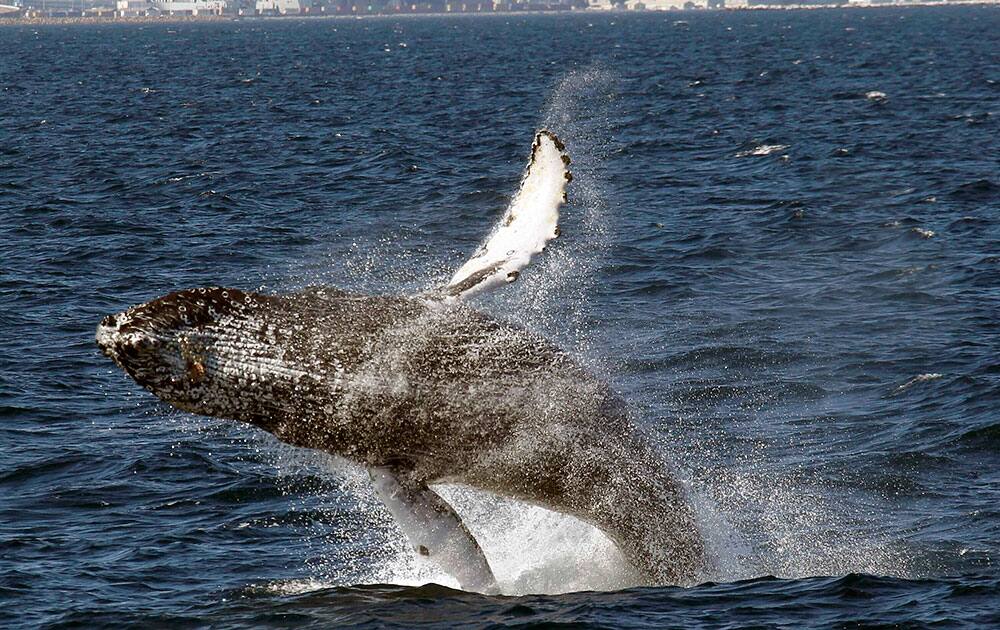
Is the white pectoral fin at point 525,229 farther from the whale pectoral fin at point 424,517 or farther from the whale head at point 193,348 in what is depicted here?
the whale head at point 193,348

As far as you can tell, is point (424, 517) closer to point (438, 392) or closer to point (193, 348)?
point (438, 392)

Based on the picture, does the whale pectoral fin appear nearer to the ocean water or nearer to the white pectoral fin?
the ocean water

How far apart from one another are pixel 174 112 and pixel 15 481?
180 feet

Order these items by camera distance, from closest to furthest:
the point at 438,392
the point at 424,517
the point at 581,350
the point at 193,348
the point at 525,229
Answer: the point at 193,348, the point at 438,392, the point at 424,517, the point at 525,229, the point at 581,350

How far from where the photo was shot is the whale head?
11.0m

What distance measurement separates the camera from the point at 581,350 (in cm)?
2344

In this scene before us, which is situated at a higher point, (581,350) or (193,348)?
(193,348)

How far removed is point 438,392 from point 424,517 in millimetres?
1153

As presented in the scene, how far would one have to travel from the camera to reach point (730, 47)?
449 feet

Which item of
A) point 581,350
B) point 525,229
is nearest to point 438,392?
point 525,229

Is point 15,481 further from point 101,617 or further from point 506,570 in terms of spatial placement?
point 506,570

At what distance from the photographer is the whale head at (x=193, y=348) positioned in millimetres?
11000

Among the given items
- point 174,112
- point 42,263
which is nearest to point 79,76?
point 174,112

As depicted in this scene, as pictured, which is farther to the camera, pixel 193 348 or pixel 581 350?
pixel 581 350
